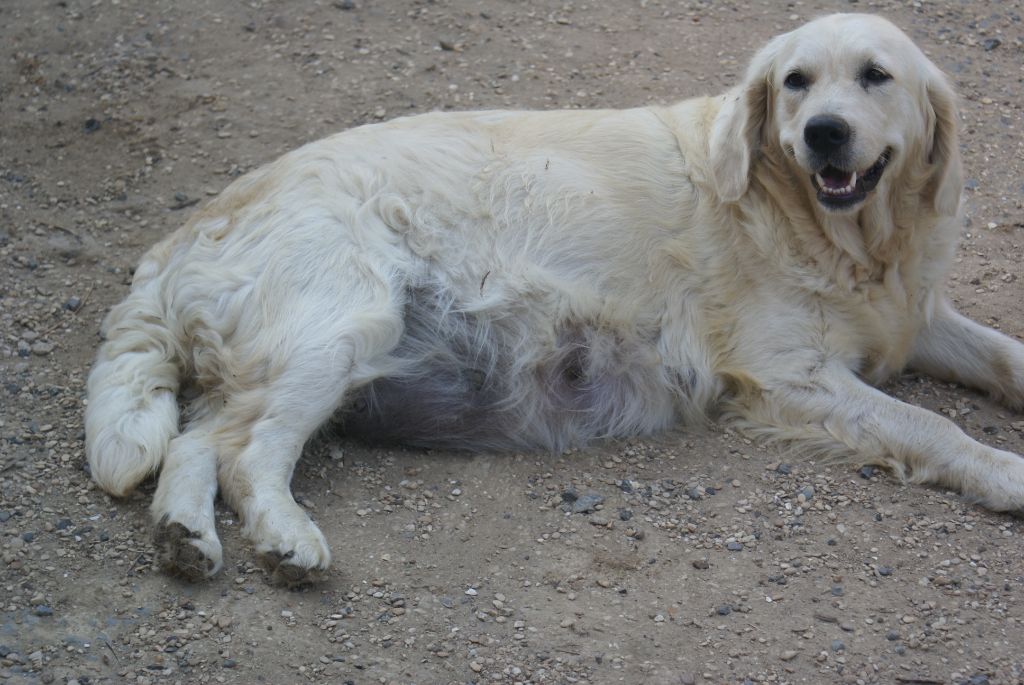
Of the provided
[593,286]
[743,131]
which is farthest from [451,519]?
[743,131]

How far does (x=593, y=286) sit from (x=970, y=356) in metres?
1.59

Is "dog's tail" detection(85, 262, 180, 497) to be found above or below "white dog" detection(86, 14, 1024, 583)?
below

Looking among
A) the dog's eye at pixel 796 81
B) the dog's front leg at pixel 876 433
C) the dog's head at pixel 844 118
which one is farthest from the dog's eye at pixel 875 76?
the dog's front leg at pixel 876 433

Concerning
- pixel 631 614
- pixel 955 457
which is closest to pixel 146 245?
pixel 631 614

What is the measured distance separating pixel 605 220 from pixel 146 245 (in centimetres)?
234

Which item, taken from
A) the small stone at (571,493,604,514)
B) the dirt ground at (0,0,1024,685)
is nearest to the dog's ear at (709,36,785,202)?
the dirt ground at (0,0,1024,685)

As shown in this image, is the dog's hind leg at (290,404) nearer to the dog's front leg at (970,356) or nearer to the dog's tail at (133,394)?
the dog's tail at (133,394)

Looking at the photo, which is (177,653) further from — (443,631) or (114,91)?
(114,91)

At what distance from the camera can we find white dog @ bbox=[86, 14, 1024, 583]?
4234mm

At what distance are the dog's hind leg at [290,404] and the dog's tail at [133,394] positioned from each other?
0.82ft

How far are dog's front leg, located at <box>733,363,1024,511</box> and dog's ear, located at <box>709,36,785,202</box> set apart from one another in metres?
0.78

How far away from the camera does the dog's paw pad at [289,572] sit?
3650mm

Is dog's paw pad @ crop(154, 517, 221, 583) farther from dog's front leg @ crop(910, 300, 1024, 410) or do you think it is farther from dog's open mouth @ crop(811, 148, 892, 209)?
→ dog's front leg @ crop(910, 300, 1024, 410)

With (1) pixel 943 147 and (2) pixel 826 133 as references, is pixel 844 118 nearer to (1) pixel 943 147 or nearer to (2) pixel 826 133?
(2) pixel 826 133
